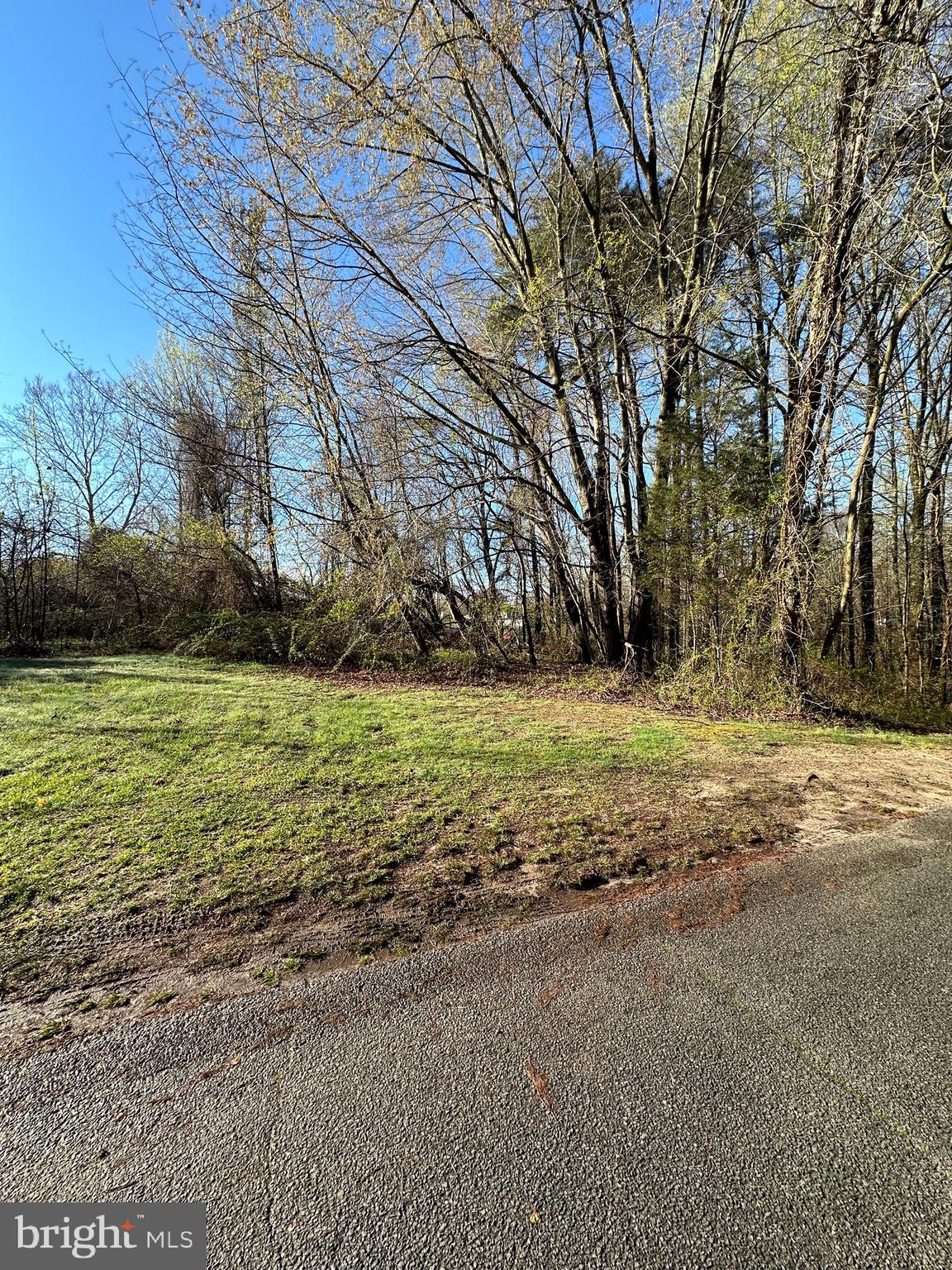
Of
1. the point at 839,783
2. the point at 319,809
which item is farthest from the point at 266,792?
the point at 839,783

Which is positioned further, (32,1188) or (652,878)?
(652,878)

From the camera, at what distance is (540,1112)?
1271 mm

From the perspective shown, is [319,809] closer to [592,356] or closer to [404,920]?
[404,920]

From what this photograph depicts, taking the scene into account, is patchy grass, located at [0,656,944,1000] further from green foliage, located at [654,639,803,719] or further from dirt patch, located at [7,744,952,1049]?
green foliage, located at [654,639,803,719]

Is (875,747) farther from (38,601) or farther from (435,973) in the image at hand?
(38,601)

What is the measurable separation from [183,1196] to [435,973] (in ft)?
2.67

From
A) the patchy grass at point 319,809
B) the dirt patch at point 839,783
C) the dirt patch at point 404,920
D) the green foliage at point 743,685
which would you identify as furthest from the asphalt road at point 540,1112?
the green foliage at point 743,685

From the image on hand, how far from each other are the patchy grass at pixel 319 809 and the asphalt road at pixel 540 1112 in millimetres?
513

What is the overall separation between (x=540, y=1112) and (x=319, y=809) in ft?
7.09

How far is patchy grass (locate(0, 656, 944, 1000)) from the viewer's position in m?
2.28

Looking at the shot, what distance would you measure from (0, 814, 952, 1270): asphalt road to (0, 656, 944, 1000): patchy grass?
1.68ft

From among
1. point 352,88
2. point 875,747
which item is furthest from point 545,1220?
point 352,88

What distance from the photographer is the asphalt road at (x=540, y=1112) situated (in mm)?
1023

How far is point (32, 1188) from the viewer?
3.66 feet
